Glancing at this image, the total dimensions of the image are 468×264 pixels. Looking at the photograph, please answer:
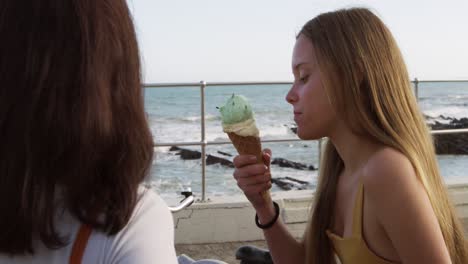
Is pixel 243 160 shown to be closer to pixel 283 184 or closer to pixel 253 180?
pixel 253 180

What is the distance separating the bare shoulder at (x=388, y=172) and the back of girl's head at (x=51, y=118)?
70 centimetres

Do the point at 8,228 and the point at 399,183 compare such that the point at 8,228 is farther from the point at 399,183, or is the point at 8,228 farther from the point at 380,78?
the point at 380,78

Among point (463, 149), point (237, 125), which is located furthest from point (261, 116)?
point (237, 125)

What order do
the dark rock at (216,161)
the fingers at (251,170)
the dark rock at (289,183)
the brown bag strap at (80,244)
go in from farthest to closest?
the dark rock at (216,161)
the dark rock at (289,183)
the fingers at (251,170)
the brown bag strap at (80,244)

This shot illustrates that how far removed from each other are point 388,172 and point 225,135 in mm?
13354

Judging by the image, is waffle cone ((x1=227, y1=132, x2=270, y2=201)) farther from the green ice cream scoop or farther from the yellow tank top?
the yellow tank top

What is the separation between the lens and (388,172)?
1354 millimetres

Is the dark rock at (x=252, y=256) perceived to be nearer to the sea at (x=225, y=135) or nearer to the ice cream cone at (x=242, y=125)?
the ice cream cone at (x=242, y=125)

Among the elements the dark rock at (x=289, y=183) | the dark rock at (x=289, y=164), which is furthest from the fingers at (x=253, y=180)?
the dark rock at (x=289, y=164)

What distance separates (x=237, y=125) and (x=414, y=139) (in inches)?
22.4

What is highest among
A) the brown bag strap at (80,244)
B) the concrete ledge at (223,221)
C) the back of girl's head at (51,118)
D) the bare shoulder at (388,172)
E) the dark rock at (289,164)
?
the back of girl's head at (51,118)

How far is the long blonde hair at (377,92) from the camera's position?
1437mm

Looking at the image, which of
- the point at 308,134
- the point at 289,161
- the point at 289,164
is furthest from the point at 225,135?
the point at 308,134

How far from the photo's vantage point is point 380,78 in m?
1.47
